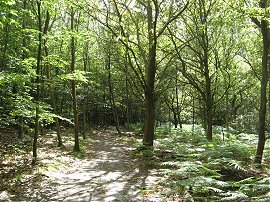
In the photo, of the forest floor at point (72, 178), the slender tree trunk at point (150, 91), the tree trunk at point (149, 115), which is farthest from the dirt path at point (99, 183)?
the slender tree trunk at point (150, 91)

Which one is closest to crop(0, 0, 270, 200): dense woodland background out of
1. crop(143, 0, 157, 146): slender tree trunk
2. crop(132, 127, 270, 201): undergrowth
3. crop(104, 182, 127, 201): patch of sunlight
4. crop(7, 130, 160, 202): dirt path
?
crop(143, 0, 157, 146): slender tree trunk

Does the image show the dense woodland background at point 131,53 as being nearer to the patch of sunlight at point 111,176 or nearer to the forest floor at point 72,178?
the forest floor at point 72,178

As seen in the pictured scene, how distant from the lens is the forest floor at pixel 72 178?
23.4 ft

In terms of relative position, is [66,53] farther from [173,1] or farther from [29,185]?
[29,185]

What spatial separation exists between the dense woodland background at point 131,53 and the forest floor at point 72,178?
4.03 ft

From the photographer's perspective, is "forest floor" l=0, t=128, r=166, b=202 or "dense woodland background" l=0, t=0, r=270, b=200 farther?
"dense woodland background" l=0, t=0, r=270, b=200

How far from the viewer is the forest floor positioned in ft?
23.4

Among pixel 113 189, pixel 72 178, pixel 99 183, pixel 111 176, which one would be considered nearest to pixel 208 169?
pixel 113 189

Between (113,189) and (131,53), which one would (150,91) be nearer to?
(113,189)

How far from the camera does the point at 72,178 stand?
9.12 m

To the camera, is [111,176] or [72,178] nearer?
[72,178]

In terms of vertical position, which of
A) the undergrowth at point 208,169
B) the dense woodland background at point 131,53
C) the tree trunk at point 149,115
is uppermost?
the dense woodland background at point 131,53

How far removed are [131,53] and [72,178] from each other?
13.0 metres

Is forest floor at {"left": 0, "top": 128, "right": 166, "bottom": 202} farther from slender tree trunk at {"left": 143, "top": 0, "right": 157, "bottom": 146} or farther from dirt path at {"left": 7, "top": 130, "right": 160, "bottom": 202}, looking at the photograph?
slender tree trunk at {"left": 143, "top": 0, "right": 157, "bottom": 146}
